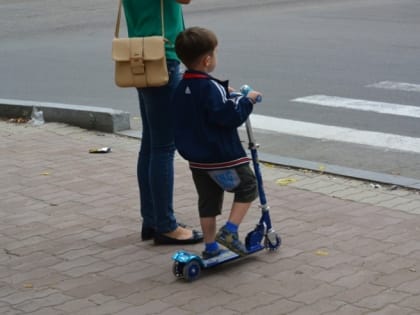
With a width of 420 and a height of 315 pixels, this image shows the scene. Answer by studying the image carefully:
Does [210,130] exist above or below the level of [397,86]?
above

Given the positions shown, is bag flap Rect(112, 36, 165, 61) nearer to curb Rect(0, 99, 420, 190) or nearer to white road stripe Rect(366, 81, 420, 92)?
curb Rect(0, 99, 420, 190)

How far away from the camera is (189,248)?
5.97 metres

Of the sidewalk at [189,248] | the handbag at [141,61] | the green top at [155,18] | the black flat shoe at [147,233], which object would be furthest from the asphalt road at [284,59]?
the handbag at [141,61]

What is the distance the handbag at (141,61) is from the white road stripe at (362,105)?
5.26 m

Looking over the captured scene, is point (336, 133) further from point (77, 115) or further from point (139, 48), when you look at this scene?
point (139, 48)

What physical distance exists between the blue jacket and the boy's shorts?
0.17 ft

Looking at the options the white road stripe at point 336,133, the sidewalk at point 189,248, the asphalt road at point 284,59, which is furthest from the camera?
the asphalt road at point 284,59

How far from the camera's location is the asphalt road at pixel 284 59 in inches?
379

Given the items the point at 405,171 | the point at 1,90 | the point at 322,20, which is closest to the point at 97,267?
the point at 405,171

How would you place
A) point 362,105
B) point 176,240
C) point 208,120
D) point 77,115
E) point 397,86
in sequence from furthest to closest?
point 397,86, point 362,105, point 77,115, point 176,240, point 208,120

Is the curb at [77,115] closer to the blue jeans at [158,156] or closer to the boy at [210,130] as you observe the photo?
the blue jeans at [158,156]

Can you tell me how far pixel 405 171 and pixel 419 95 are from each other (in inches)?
135

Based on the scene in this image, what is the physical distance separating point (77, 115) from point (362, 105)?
322 centimetres

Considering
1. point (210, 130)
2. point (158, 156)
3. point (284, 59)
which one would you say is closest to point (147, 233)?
point (158, 156)
